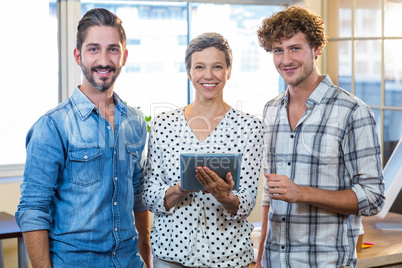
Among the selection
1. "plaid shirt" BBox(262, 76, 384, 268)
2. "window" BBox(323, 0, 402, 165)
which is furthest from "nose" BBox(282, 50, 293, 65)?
"window" BBox(323, 0, 402, 165)

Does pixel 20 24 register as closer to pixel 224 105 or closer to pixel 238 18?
pixel 238 18

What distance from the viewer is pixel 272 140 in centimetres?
186

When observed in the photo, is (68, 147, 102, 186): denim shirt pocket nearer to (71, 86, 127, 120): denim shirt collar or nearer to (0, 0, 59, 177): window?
(71, 86, 127, 120): denim shirt collar

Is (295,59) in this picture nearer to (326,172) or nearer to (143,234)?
(326,172)

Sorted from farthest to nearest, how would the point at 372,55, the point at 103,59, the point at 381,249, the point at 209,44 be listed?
the point at 372,55 < the point at 381,249 < the point at 209,44 < the point at 103,59

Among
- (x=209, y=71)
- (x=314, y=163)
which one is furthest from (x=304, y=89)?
(x=209, y=71)

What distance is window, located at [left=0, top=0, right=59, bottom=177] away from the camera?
3523mm

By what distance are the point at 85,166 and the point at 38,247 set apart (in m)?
0.25

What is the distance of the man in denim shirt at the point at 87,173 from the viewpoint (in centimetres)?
150

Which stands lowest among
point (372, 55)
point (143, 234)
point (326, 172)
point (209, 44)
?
point (143, 234)

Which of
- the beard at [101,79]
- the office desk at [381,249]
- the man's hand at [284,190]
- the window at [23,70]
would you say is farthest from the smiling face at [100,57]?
the window at [23,70]

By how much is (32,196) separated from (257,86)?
322cm

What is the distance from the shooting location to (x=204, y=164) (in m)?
1.51

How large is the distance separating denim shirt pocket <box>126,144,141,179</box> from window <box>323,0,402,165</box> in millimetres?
2453
